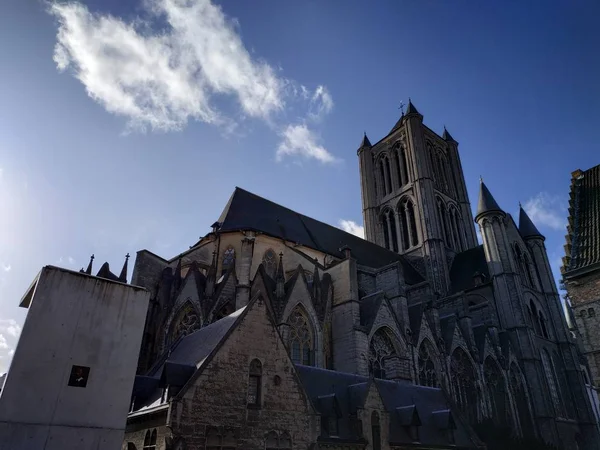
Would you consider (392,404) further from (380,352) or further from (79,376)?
(79,376)

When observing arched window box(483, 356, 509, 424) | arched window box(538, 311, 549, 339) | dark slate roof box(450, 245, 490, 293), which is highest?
dark slate roof box(450, 245, 490, 293)

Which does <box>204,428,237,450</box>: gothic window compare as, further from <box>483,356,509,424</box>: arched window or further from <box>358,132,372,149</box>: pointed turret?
<box>358,132,372,149</box>: pointed turret

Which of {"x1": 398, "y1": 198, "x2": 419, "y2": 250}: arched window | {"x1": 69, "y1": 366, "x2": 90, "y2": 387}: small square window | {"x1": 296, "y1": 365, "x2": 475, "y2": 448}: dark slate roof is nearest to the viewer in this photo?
{"x1": 69, "y1": 366, "x2": 90, "y2": 387}: small square window

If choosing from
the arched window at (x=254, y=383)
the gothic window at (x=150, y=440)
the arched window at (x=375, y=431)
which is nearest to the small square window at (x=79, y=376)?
the gothic window at (x=150, y=440)

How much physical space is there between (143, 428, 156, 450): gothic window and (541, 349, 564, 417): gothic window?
25.5 m

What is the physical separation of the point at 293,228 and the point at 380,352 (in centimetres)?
1165

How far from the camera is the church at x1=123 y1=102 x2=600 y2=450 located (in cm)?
1047

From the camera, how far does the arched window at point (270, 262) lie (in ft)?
83.0

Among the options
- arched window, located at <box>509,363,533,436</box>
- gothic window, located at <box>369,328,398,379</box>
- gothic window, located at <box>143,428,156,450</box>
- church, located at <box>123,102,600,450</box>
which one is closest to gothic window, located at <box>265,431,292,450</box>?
church, located at <box>123,102,600,450</box>

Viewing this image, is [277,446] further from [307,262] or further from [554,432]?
[554,432]

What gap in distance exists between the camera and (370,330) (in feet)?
65.6

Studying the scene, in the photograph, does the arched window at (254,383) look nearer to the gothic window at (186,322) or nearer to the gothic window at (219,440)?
the gothic window at (219,440)

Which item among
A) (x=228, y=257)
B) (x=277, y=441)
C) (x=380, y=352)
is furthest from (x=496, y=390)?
(x=277, y=441)

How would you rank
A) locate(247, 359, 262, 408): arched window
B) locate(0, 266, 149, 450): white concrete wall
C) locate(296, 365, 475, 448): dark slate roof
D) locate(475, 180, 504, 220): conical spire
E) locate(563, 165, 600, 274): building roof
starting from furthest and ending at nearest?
locate(475, 180, 504, 220): conical spire → locate(563, 165, 600, 274): building roof → locate(296, 365, 475, 448): dark slate roof → locate(247, 359, 262, 408): arched window → locate(0, 266, 149, 450): white concrete wall
